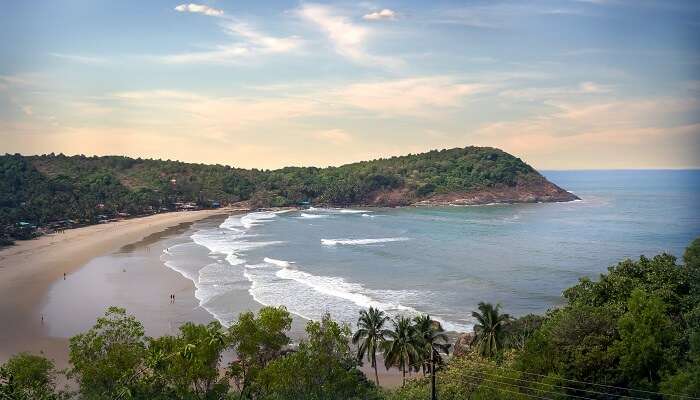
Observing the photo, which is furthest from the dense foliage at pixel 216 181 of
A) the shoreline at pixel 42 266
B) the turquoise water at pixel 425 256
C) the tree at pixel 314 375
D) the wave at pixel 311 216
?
the tree at pixel 314 375

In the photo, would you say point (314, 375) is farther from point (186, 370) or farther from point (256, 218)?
point (256, 218)

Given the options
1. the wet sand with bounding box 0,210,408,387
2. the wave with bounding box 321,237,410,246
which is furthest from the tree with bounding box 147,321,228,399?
the wave with bounding box 321,237,410,246

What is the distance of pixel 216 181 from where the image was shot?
561ft

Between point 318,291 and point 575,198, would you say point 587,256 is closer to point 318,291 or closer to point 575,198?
point 318,291

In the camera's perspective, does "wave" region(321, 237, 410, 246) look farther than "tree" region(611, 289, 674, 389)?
Yes

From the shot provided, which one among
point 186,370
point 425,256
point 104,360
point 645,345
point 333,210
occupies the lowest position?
point 425,256

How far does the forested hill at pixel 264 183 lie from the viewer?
438 ft

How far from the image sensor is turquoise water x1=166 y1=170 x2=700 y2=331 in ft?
155

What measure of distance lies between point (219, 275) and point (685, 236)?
6594 centimetres

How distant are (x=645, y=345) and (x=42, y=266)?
63.0 m

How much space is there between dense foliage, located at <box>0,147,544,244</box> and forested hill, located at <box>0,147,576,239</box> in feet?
0.87

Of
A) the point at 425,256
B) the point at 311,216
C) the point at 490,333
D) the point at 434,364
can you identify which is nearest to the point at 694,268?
the point at 490,333

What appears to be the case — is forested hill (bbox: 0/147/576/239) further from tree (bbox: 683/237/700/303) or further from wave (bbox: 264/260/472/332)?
tree (bbox: 683/237/700/303)

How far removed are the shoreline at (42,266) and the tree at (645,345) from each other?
102 feet
